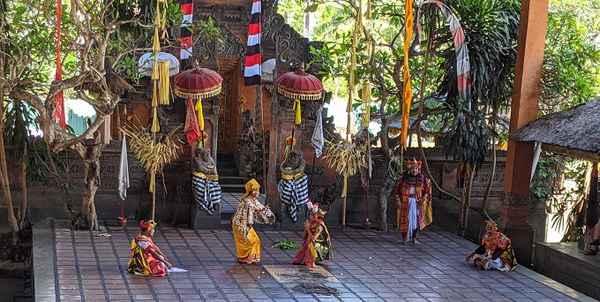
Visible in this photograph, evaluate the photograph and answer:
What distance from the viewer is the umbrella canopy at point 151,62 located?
14859 mm

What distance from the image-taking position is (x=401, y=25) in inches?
628

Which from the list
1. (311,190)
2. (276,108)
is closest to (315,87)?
(276,108)

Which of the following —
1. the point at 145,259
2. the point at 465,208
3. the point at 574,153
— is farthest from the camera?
the point at 465,208

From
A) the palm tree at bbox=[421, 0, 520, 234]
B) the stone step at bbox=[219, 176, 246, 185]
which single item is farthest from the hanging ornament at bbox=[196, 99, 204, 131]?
the palm tree at bbox=[421, 0, 520, 234]

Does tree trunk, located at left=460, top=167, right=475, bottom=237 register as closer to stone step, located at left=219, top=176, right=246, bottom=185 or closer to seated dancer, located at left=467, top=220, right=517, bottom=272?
seated dancer, located at left=467, top=220, right=517, bottom=272

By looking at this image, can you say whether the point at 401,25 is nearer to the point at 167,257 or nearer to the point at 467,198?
the point at 467,198

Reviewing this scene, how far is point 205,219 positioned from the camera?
49.8 feet

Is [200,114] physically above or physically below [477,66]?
below

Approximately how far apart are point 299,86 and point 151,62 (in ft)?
9.12

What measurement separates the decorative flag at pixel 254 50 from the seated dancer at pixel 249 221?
290cm

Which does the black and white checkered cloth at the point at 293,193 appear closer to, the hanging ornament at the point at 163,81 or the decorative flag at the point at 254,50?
the decorative flag at the point at 254,50

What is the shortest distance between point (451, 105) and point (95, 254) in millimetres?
7108

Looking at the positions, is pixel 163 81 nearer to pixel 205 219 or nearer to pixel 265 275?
pixel 205 219

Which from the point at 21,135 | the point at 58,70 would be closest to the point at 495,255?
the point at 58,70
